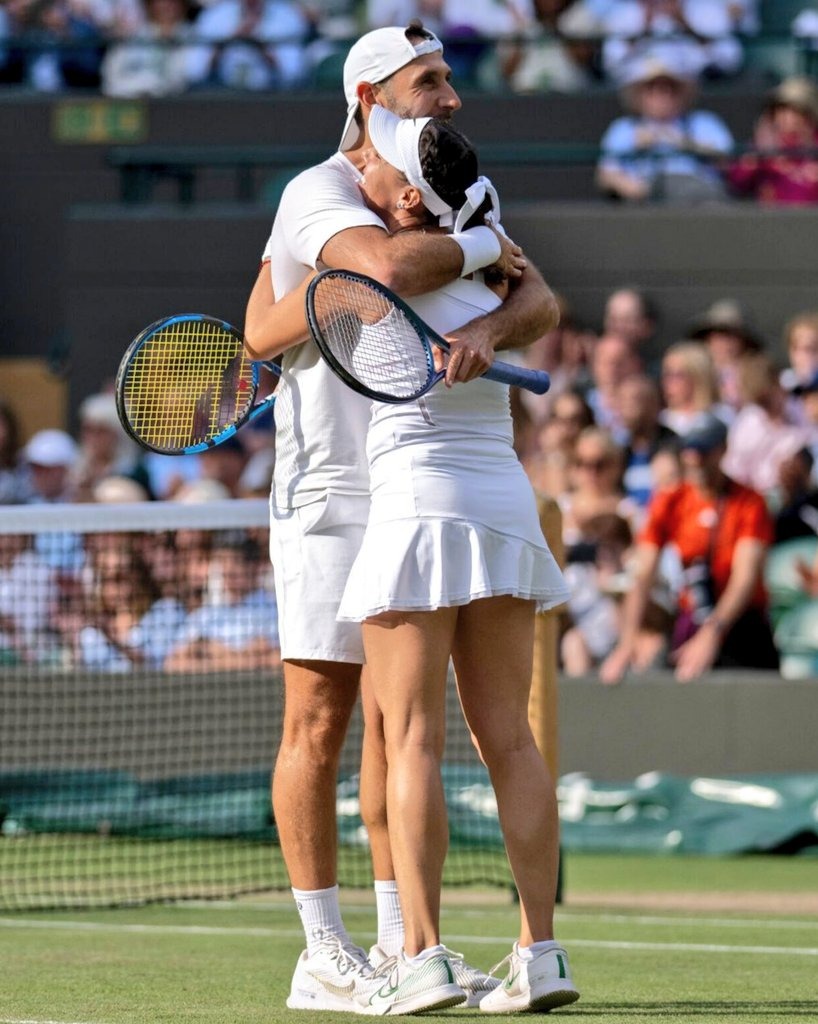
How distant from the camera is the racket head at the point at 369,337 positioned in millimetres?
4512

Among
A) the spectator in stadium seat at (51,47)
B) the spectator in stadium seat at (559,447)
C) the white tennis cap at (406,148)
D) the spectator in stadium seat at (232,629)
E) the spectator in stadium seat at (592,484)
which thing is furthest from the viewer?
the spectator in stadium seat at (51,47)

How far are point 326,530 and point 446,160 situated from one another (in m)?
0.98

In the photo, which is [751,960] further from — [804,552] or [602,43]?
[602,43]

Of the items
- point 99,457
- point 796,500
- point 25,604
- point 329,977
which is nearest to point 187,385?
point 329,977

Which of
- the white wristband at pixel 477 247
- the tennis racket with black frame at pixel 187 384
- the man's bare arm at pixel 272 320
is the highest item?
the white wristband at pixel 477 247

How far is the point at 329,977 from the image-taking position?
4875 millimetres

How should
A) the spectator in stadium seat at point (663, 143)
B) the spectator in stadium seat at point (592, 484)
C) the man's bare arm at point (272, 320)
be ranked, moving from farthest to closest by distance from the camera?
the spectator in stadium seat at point (663, 143) < the spectator in stadium seat at point (592, 484) < the man's bare arm at point (272, 320)

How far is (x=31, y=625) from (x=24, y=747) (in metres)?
0.74

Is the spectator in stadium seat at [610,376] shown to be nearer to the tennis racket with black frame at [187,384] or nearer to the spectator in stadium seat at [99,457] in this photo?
the spectator in stadium seat at [99,457]

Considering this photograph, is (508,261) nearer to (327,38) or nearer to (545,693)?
(545,693)

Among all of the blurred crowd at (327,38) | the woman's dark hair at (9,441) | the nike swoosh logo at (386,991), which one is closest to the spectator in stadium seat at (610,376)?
the blurred crowd at (327,38)

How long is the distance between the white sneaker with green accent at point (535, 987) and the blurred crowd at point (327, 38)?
416 inches

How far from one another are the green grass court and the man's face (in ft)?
6.89

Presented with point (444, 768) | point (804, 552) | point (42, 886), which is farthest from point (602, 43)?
point (42, 886)
